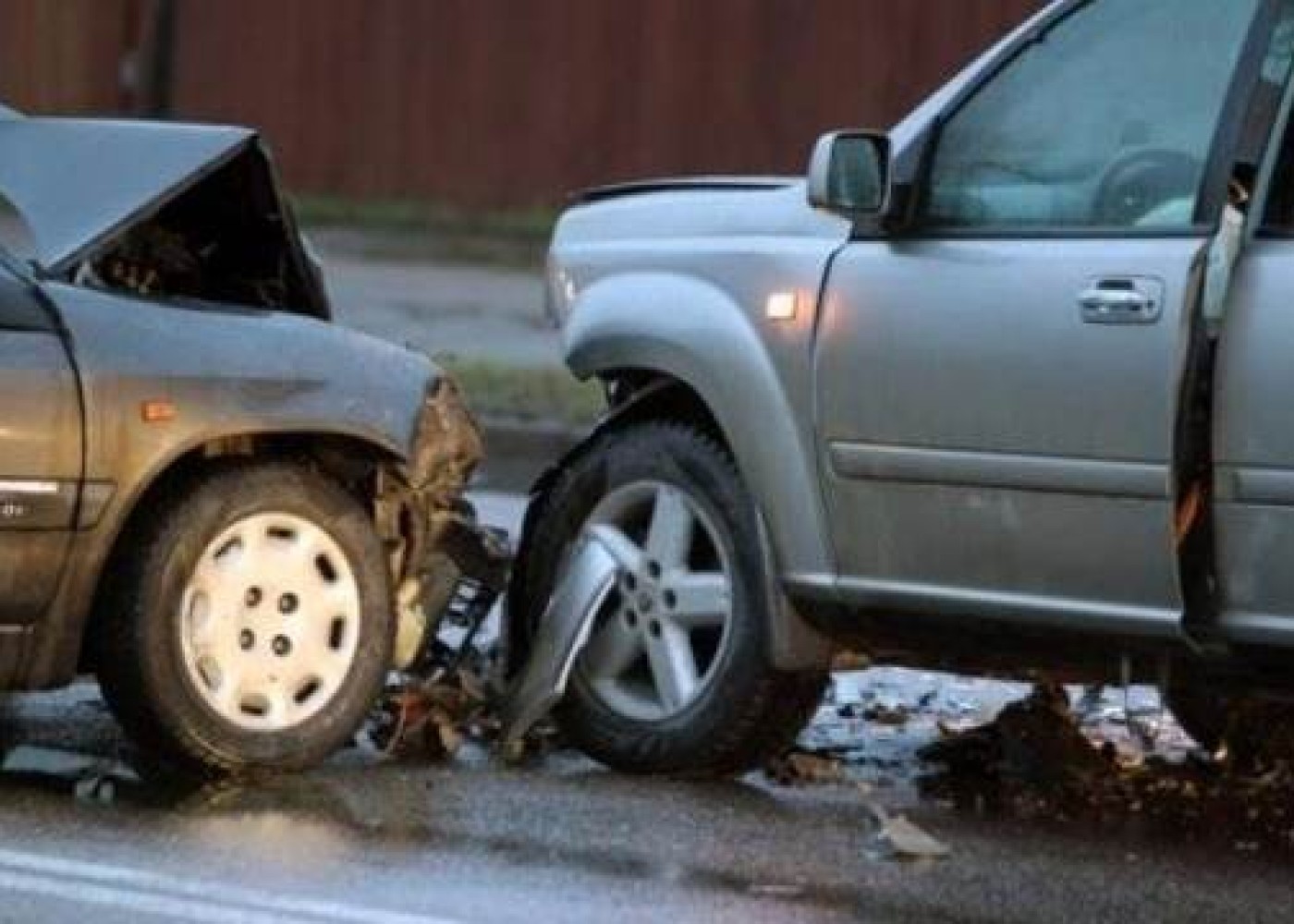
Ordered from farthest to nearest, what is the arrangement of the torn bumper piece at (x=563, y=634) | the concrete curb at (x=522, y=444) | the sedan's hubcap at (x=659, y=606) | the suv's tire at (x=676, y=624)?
1. the concrete curb at (x=522, y=444)
2. the torn bumper piece at (x=563, y=634)
3. the sedan's hubcap at (x=659, y=606)
4. the suv's tire at (x=676, y=624)

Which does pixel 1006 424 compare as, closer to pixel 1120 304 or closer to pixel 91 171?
pixel 1120 304

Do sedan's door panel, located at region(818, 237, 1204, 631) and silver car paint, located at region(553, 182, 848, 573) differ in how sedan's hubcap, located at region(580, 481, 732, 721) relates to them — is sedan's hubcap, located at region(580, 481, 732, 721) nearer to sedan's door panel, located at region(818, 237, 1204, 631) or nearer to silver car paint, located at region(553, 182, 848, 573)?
silver car paint, located at region(553, 182, 848, 573)

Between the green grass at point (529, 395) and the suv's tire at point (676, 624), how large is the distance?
19.8ft

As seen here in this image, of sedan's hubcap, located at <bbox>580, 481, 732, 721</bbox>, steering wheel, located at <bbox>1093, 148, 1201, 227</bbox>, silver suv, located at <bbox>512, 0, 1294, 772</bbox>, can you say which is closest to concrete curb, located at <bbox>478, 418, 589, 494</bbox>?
silver suv, located at <bbox>512, 0, 1294, 772</bbox>

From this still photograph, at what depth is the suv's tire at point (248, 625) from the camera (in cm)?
686

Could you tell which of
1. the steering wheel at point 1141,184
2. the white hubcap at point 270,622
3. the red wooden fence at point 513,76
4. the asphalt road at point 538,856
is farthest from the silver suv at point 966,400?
the red wooden fence at point 513,76

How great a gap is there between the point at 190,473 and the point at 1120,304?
2090 millimetres

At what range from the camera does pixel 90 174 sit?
7246 millimetres

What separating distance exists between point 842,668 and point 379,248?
14233 mm

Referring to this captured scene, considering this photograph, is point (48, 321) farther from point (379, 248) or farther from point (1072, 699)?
point (379, 248)

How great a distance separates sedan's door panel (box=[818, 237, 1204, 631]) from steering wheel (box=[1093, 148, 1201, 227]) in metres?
0.11

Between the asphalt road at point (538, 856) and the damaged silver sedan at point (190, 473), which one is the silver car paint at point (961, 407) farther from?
the damaged silver sedan at point (190, 473)

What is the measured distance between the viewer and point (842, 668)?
727 centimetres

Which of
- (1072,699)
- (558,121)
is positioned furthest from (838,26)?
(1072,699)
